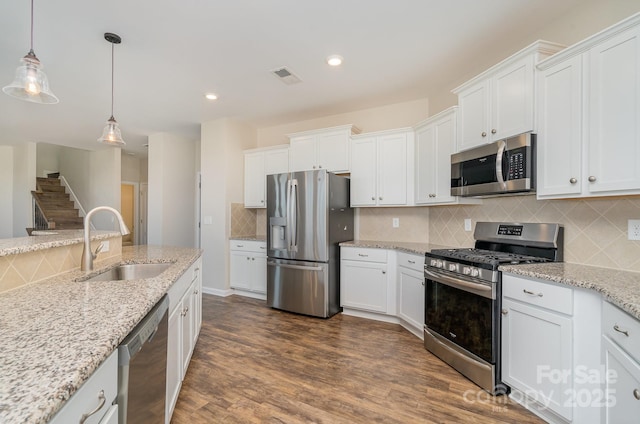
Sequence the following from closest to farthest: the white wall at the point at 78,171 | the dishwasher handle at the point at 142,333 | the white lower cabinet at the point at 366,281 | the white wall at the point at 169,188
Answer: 1. the dishwasher handle at the point at 142,333
2. the white lower cabinet at the point at 366,281
3. the white wall at the point at 169,188
4. the white wall at the point at 78,171

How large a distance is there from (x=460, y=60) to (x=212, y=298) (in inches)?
167

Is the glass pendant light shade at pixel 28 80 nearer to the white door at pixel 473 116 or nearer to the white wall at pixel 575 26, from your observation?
the white door at pixel 473 116

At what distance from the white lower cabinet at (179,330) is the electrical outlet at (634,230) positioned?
2804 millimetres

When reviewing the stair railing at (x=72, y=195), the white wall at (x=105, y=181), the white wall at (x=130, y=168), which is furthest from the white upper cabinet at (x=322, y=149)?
the stair railing at (x=72, y=195)

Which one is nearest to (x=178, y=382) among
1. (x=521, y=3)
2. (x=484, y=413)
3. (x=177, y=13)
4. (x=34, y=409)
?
(x=34, y=409)

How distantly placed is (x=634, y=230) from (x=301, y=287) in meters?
2.90

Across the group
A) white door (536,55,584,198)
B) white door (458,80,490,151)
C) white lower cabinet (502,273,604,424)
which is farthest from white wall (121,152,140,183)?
white lower cabinet (502,273,604,424)

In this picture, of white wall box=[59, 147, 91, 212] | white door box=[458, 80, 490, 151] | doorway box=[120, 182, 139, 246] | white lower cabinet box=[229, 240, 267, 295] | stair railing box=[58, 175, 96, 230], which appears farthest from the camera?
doorway box=[120, 182, 139, 246]

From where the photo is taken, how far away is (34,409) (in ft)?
1.91

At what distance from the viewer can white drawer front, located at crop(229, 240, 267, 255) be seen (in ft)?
13.9

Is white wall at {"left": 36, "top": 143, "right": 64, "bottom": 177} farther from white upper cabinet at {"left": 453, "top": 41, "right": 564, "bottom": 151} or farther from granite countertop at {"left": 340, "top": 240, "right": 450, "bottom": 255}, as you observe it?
white upper cabinet at {"left": 453, "top": 41, "right": 564, "bottom": 151}

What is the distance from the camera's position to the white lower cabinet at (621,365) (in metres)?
1.21

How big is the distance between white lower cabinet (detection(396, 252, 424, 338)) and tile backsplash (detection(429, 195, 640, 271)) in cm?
84

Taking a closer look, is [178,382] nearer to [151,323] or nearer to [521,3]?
[151,323]
